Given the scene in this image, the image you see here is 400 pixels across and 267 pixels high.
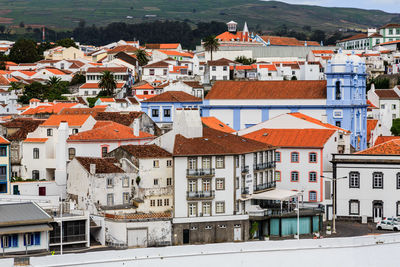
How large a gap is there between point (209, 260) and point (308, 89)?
47.6 meters

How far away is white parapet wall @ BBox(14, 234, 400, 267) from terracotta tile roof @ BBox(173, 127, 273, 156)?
12.3 metres

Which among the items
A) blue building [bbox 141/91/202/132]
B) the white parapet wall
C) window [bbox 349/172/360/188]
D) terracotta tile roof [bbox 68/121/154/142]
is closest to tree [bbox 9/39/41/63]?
blue building [bbox 141/91/202/132]

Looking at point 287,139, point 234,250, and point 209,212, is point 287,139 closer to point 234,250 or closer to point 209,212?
point 209,212

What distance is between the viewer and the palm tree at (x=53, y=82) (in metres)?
126

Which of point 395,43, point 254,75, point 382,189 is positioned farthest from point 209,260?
point 395,43

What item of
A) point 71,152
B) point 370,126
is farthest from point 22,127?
point 370,126

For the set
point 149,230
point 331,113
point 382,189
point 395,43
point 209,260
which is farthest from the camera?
point 395,43

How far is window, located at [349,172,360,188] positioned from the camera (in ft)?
190

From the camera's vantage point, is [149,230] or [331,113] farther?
[331,113]

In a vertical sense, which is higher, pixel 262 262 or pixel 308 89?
pixel 308 89

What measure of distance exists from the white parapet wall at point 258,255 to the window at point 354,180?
15.9 meters

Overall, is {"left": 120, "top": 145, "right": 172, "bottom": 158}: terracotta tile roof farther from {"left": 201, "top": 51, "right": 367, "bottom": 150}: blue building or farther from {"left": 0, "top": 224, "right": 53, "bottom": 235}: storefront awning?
Result: {"left": 201, "top": 51, "right": 367, "bottom": 150}: blue building

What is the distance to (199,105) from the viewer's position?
88.1 m

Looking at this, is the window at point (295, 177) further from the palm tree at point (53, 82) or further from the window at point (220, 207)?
the palm tree at point (53, 82)
